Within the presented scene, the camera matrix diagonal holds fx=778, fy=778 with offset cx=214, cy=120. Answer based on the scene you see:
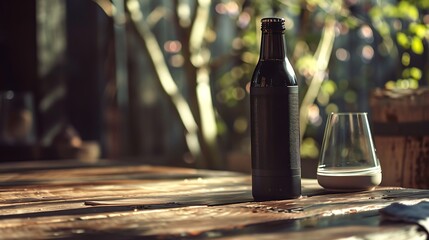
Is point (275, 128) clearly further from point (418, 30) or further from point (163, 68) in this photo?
point (163, 68)

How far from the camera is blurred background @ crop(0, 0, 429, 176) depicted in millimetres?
4918

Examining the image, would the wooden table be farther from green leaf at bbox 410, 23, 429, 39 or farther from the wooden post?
green leaf at bbox 410, 23, 429, 39

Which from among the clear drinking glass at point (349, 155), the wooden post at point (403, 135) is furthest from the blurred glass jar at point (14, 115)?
the clear drinking glass at point (349, 155)

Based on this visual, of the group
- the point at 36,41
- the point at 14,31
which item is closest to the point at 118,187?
the point at 36,41

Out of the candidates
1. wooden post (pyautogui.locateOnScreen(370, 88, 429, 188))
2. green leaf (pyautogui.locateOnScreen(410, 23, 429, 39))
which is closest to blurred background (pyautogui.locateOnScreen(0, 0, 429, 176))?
green leaf (pyautogui.locateOnScreen(410, 23, 429, 39))

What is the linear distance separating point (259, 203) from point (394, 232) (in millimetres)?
387

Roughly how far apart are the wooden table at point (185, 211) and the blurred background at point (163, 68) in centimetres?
265

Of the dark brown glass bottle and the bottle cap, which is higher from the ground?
the bottle cap

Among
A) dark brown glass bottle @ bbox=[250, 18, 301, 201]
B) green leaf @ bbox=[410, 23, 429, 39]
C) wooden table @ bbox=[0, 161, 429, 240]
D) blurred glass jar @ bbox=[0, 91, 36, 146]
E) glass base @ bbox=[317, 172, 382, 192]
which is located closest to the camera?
wooden table @ bbox=[0, 161, 429, 240]

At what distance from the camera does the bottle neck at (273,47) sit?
5.02 feet

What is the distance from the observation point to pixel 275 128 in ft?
4.88

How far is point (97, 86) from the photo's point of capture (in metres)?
5.62

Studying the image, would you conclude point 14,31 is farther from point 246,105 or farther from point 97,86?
point 246,105

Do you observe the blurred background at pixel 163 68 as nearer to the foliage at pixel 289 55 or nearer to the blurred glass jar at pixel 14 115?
the foliage at pixel 289 55
